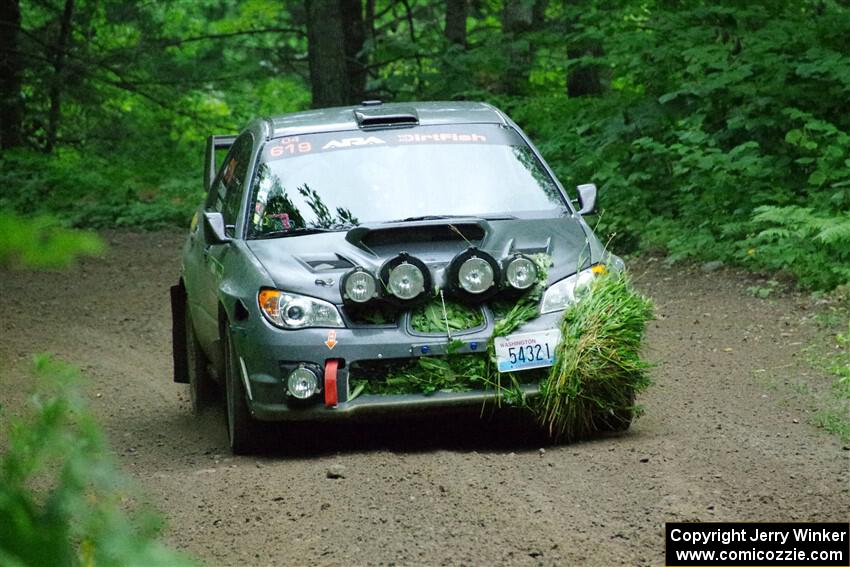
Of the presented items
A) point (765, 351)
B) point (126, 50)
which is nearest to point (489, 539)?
point (765, 351)

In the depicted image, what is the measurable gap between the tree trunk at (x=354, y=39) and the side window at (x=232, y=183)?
12.8 meters

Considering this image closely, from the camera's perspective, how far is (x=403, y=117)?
783 centimetres

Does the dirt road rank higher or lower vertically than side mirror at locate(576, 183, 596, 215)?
lower

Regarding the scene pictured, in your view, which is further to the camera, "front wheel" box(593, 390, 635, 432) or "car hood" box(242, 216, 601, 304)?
"front wheel" box(593, 390, 635, 432)

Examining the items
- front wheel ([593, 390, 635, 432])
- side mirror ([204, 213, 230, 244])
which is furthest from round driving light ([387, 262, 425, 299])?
side mirror ([204, 213, 230, 244])

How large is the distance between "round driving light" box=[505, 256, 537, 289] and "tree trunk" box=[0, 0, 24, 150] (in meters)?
17.8

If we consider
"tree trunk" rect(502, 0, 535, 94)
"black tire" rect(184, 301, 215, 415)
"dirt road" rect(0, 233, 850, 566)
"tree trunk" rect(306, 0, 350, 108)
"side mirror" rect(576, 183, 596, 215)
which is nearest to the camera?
"dirt road" rect(0, 233, 850, 566)

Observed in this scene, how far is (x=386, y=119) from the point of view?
7.80 metres

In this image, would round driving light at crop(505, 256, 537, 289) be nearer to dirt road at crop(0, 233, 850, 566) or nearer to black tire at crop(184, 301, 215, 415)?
dirt road at crop(0, 233, 850, 566)

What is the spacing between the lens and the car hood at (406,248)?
6.40 meters

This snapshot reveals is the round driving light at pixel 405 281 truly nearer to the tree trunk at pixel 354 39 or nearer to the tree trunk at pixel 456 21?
the tree trunk at pixel 456 21

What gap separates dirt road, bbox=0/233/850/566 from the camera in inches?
185

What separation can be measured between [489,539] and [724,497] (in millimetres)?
1118

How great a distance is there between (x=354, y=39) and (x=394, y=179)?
1528 centimetres
